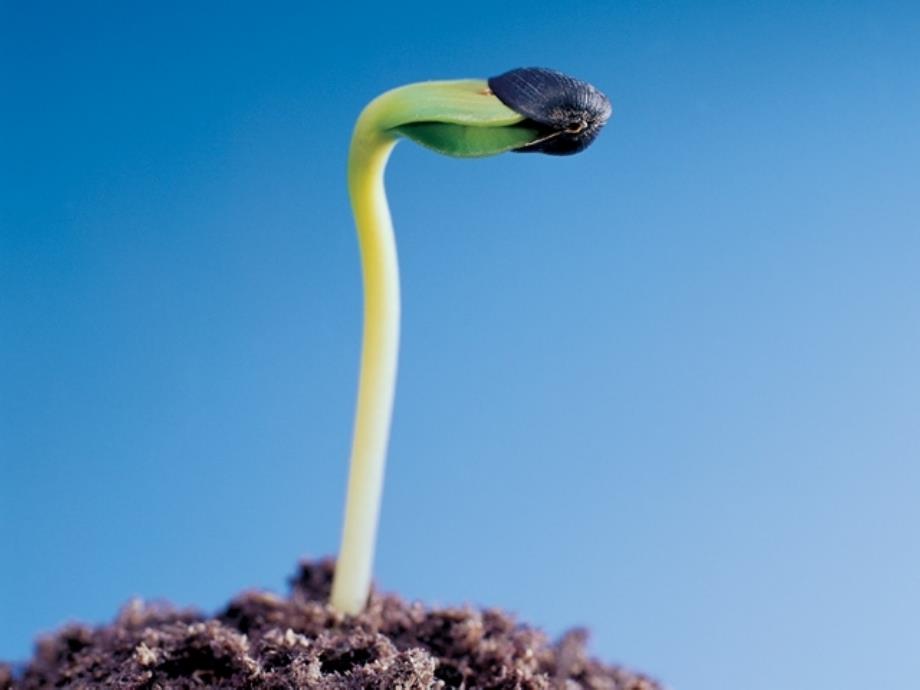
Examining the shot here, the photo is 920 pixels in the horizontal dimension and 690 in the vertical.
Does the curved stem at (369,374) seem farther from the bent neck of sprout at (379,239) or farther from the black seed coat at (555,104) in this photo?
the black seed coat at (555,104)

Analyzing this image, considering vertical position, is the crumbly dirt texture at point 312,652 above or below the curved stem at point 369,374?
below

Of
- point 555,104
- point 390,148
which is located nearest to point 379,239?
point 390,148

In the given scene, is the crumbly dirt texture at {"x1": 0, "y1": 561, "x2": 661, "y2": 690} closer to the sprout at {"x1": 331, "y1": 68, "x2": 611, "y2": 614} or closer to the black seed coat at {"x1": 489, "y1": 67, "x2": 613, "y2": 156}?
the sprout at {"x1": 331, "y1": 68, "x2": 611, "y2": 614}

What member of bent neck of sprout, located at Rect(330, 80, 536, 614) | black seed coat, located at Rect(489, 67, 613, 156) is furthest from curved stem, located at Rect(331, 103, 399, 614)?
black seed coat, located at Rect(489, 67, 613, 156)

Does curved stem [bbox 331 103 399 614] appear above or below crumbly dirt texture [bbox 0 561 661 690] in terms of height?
above

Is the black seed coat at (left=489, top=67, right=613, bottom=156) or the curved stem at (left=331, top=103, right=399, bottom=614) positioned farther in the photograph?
the curved stem at (left=331, top=103, right=399, bottom=614)

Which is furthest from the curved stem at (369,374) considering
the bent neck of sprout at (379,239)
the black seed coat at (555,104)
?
the black seed coat at (555,104)
